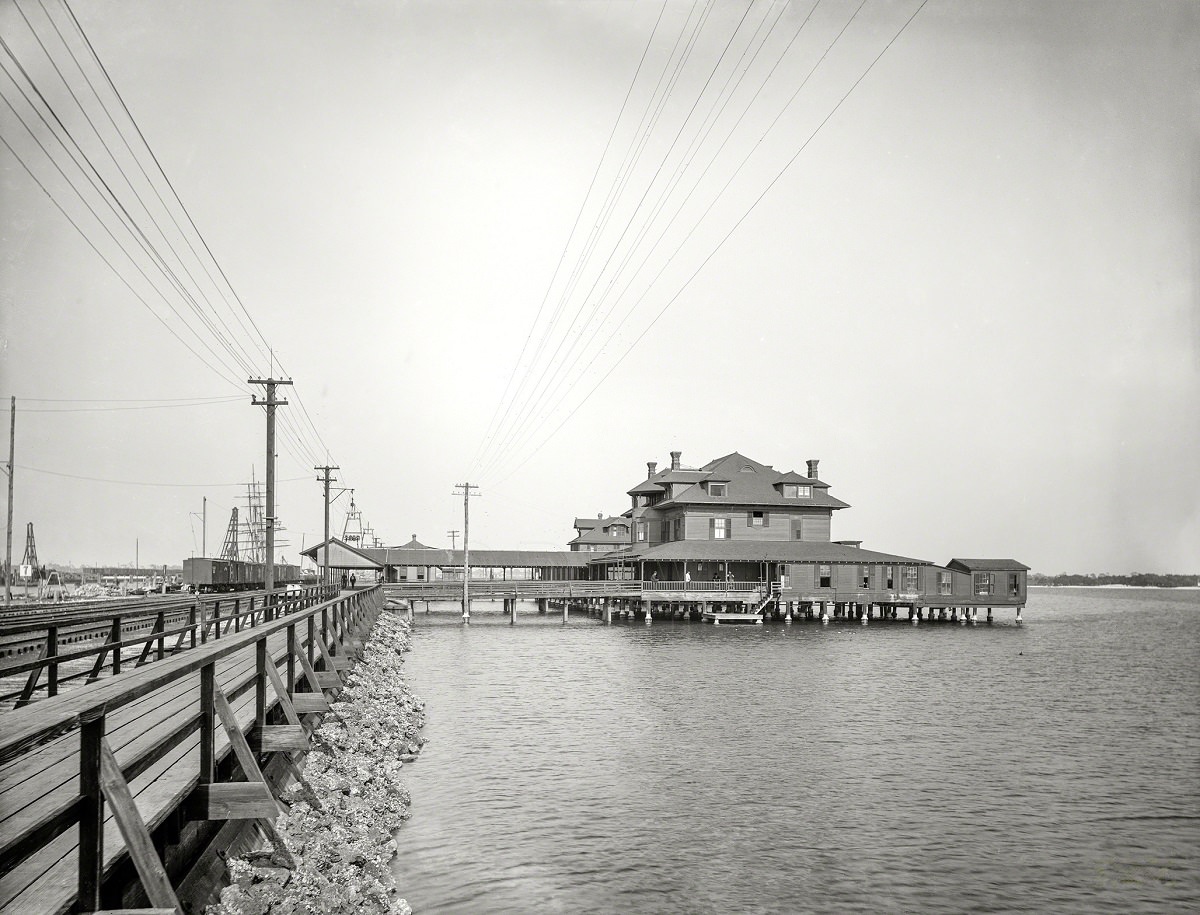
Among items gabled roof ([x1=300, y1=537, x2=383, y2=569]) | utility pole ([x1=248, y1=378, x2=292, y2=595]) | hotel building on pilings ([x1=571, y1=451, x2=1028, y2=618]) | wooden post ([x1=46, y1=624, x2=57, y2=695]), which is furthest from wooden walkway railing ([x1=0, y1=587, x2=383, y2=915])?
gabled roof ([x1=300, y1=537, x2=383, y2=569])

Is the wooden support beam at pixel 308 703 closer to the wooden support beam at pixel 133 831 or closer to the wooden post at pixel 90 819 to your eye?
the wooden support beam at pixel 133 831

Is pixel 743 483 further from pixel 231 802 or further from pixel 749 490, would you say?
pixel 231 802

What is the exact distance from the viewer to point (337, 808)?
35.1ft

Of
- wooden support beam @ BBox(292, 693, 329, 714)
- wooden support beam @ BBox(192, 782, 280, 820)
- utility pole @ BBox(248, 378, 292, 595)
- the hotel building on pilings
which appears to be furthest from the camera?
the hotel building on pilings

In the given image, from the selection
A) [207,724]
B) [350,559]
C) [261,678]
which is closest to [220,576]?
[350,559]

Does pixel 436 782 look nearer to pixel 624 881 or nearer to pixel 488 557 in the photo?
pixel 624 881

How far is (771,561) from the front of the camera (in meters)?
67.9

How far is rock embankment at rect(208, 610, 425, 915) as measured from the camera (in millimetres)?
6828

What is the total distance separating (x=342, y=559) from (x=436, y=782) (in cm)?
7502

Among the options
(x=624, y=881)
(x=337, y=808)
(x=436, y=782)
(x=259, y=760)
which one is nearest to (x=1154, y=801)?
(x=624, y=881)

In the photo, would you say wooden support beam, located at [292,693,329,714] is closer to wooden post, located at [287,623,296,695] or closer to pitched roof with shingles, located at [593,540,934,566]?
wooden post, located at [287,623,296,695]

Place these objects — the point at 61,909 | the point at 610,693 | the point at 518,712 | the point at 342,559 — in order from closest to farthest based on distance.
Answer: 1. the point at 61,909
2. the point at 518,712
3. the point at 610,693
4. the point at 342,559

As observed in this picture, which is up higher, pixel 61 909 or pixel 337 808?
pixel 61 909

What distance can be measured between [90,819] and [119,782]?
17 centimetres
